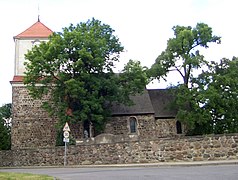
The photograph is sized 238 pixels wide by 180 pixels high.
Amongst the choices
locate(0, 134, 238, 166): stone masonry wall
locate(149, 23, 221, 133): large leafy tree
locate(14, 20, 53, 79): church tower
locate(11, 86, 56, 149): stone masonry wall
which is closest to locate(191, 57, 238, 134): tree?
locate(149, 23, 221, 133): large leafy tree

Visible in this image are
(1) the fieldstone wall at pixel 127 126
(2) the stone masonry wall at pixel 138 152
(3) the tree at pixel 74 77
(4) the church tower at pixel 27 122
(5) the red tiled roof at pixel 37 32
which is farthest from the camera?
(5) the red tiled roof at pixel 37 32

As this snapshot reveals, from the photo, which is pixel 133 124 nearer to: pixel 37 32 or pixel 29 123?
pixel 29 123

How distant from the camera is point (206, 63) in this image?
139 feet

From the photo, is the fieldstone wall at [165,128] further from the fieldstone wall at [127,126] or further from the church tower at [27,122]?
the church tower at [27,122]

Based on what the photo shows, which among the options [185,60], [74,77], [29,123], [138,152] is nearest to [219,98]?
[185,60]

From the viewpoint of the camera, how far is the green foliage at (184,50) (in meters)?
42.2

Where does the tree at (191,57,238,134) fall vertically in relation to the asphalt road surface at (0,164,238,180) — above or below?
above

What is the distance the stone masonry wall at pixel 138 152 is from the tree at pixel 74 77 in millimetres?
5947

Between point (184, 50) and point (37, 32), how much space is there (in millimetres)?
17500

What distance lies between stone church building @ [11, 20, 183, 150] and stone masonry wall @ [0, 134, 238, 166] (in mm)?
9379

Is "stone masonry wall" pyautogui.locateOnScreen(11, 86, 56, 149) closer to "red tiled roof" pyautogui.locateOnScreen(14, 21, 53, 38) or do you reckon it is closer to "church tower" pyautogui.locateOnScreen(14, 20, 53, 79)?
"church tower" pyautogui.locateOnScreen(14, 20, 53, 79)

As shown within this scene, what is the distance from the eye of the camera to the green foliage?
138ft

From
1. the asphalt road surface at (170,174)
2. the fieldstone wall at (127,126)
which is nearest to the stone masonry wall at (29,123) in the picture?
the fieldstone wall at (127,126)

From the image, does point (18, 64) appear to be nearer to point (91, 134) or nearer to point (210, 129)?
point (91, 134)
